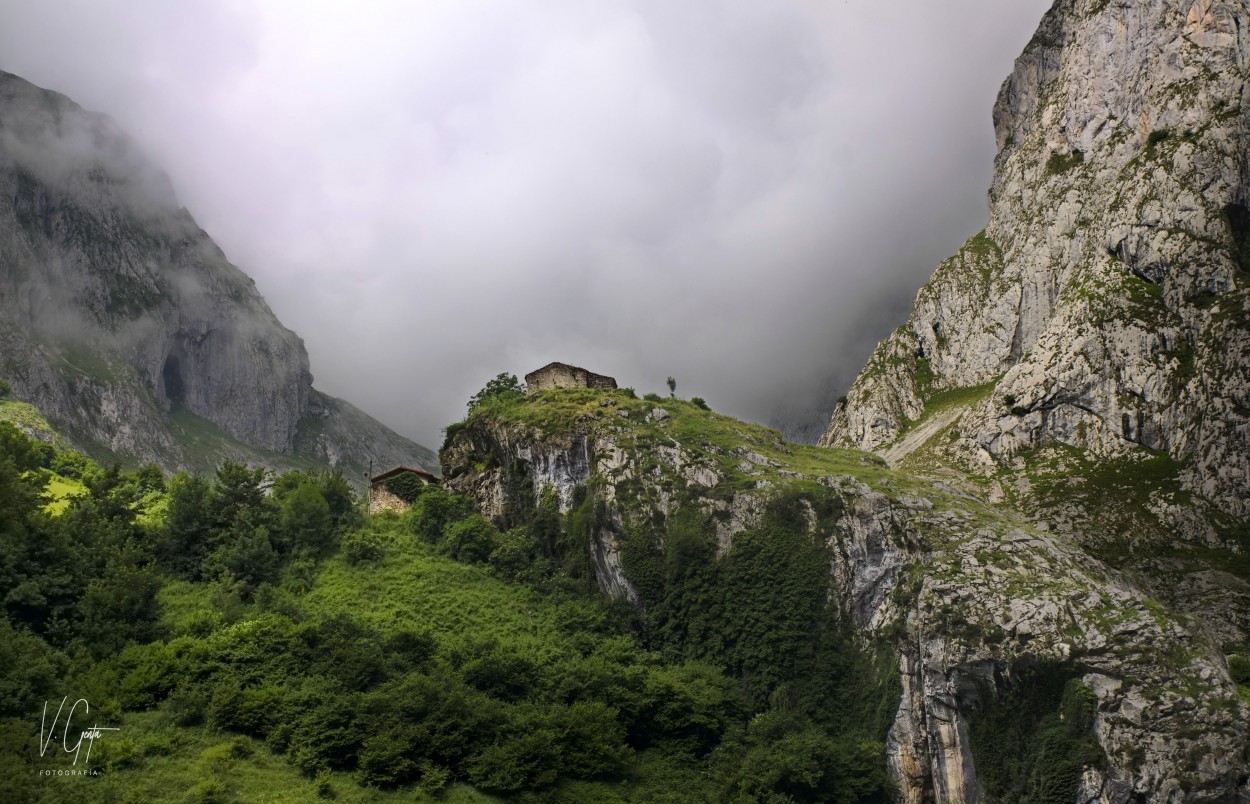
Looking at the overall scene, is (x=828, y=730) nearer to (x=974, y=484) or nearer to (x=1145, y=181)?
(x=974, y=484)

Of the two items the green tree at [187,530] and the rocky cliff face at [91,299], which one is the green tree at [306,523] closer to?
the green tree at [187,530]

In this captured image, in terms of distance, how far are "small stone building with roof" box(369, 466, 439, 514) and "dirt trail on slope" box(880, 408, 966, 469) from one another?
1849 inches

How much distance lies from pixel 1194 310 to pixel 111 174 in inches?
8029

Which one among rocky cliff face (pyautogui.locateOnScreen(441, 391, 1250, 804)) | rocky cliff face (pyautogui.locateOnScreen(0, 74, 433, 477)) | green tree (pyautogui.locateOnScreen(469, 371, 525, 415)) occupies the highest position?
rocky cliff face (pyautogui.locateOnScreen(0, 74, 433, 477))

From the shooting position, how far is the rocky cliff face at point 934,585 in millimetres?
45156

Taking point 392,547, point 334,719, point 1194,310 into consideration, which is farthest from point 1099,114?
point 334,719

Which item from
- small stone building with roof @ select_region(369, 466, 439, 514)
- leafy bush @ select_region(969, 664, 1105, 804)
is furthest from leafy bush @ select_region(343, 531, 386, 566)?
leafy bush @ select_region(969, 664, 1105, 804)

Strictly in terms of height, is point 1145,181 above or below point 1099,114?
below

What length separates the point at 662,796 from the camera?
43.8 m

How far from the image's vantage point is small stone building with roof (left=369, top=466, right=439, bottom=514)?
76.6 m

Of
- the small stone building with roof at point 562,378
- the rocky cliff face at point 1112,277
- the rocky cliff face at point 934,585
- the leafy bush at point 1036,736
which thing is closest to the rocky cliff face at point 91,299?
the small stone building with roof at point 562,378

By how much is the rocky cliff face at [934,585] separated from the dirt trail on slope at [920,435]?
16.5 m

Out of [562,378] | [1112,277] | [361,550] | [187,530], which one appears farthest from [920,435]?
[187,530]

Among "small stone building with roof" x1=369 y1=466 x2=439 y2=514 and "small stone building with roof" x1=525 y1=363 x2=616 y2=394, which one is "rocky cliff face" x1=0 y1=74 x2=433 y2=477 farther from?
"small stone building with roof" x1=525 y1=363 x2=616 y2=394
